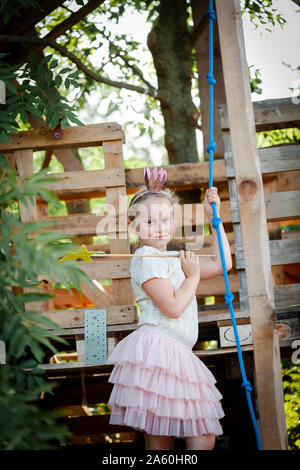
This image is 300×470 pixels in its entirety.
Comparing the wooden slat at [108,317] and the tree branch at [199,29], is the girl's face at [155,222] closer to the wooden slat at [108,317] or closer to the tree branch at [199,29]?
the wooden slat at [108,317]

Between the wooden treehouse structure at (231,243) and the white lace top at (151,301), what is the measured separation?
12.3 inches

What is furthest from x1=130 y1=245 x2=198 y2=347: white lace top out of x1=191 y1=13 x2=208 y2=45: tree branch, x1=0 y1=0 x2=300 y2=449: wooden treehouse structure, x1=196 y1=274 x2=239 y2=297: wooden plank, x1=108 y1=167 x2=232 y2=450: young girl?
x1=191 y1=13 x2=208 y2=45: tree branch

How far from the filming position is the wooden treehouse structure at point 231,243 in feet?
7.71

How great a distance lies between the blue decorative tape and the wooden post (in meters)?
1.07

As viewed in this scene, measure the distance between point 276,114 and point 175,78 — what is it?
1991 mm

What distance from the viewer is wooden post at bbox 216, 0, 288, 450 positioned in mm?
2266

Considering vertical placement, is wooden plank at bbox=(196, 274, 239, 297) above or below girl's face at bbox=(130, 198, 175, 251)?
below

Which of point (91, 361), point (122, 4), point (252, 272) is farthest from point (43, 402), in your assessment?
point (122, 4)

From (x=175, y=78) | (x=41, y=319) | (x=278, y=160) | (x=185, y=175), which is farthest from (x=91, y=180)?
(x=175, y=78)

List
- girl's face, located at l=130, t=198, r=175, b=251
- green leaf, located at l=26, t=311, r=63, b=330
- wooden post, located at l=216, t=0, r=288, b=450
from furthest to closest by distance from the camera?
1. girl's face, located at l=130, t=198, r=175, b=251
2. wooden post, located at l=216, t=0, r=288, b=450
3. green leaf, located at l=26, t=311, r=63, b=330

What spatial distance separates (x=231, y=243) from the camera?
13.4 feet

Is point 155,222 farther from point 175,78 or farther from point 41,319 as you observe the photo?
point 175,78

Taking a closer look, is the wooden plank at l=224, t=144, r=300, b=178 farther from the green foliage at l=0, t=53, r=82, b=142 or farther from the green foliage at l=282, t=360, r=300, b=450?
the green foliage at l=282, t=360, r=300, b=450
